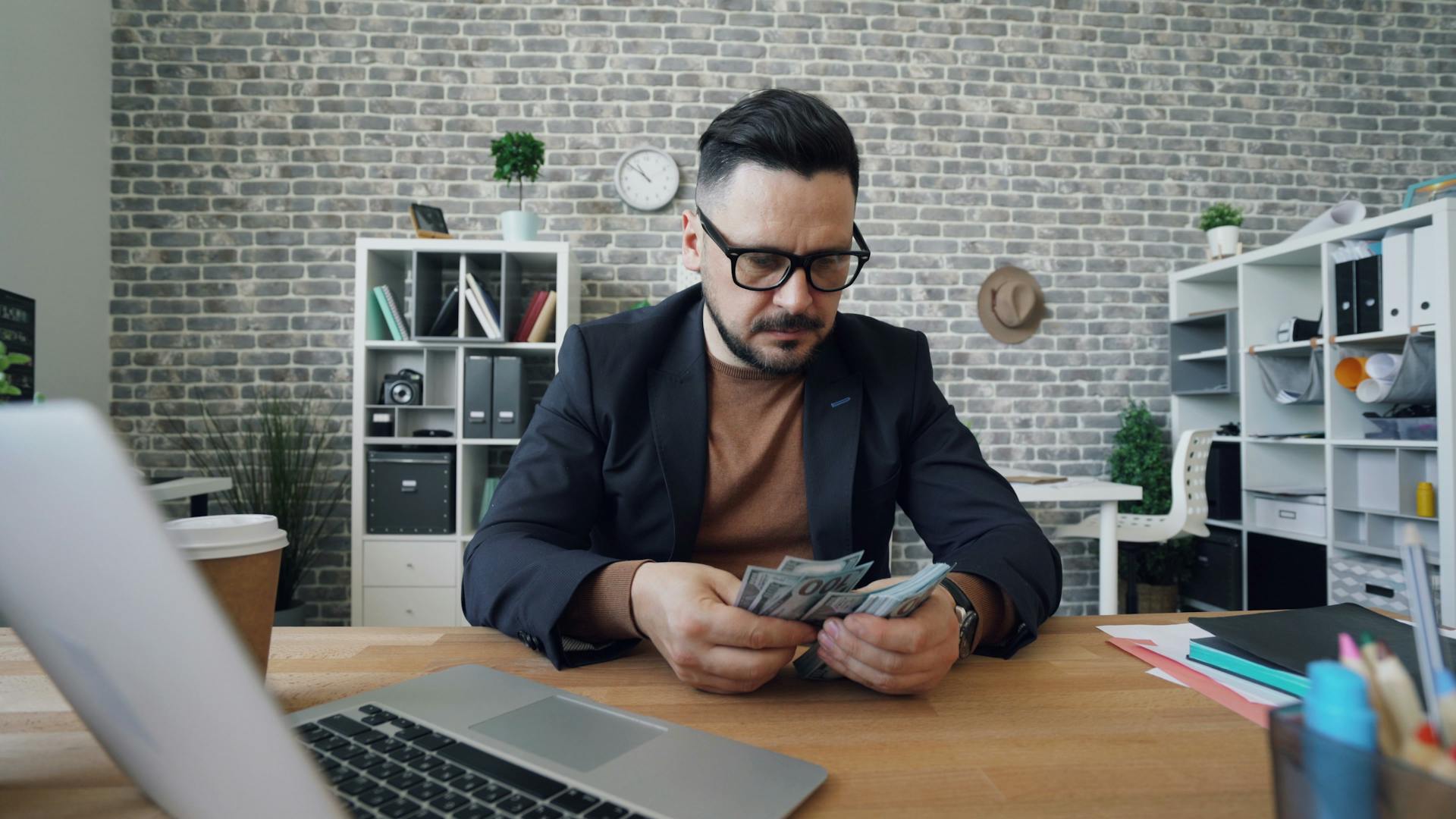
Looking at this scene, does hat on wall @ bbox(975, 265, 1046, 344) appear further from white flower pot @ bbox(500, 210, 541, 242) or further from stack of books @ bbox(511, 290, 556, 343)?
white flower pot @ bbox(500, 210, 541, 242)

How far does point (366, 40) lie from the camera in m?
3.56

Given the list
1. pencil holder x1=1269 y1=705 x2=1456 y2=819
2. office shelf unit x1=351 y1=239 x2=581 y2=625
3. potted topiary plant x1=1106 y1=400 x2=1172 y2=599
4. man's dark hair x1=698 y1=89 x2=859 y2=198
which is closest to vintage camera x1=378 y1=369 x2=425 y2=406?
office shelf unit x1=351 y1=239 x2=581 y2=625

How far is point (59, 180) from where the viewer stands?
3.15m

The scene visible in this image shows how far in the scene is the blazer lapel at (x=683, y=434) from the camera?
1281 millimetres

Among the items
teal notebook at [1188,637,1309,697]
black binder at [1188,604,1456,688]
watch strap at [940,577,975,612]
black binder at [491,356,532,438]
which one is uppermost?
black binder at [491,356,532,438]

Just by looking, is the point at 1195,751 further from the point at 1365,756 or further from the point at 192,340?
the point at 192,340

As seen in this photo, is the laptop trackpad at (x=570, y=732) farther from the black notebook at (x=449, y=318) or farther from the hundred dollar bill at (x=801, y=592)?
the black notebook at (x=449, y=318)

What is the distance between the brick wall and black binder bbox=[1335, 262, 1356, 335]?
2.99ft

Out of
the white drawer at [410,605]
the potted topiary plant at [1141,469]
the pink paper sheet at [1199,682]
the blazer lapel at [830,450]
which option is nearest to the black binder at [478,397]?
the white drawer at [410,605]

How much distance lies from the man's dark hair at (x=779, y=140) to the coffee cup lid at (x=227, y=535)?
846mm

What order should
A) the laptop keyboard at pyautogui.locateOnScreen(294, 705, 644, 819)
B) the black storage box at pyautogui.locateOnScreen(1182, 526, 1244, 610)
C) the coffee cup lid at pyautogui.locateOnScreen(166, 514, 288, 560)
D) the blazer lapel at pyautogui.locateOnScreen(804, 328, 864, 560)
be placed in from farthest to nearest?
the black storage box at pyautogui.locateOnScreen(1182, 526, 1244, 610) < the blazer lapel at pyautogui.locateOnScreen(804, 328, 864, 560) < the coffee cup lid at pyautogui.locateOnScreen(166, 514, 288, 560) < the laptop keyboard at pyautogui.locateOnScreen(294, 705, 644, 819)

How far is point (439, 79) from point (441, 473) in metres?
2.03

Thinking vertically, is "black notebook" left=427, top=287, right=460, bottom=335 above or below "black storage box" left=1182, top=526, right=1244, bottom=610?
above

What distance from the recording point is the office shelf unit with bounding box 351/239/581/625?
10.3 feet
